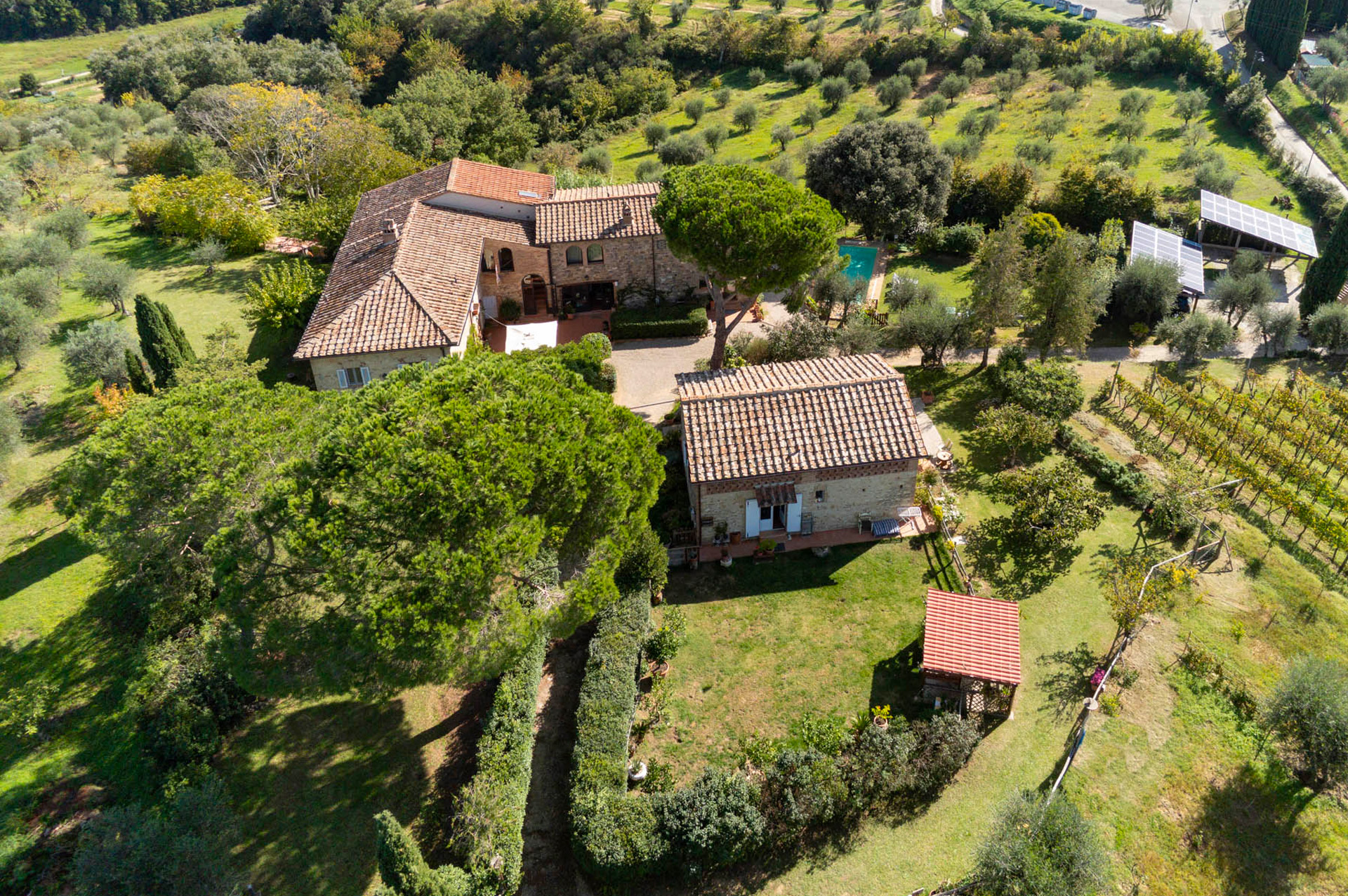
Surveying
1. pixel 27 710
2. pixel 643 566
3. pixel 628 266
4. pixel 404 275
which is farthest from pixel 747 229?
pixel 27 710

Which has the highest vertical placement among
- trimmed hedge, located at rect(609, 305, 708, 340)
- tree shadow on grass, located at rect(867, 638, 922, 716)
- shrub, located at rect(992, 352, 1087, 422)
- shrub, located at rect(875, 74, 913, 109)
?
shrub, located at rect(875, 74, 913, 109)

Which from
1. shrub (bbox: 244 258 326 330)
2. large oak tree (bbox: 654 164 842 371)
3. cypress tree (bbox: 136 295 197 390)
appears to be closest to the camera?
large oak tree (bbox: 654 164 842 371)

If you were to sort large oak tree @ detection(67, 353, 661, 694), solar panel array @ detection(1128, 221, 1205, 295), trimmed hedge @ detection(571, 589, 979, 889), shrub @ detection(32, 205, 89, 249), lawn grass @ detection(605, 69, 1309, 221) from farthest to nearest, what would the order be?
1. lawn grass @ detection(605, 69, 1309, 221)
2. shrub @ detection(32, 205, 89, 249)
3. solar panel array @ detection(1128, 221, 1205, 295)
4. trimmed hedge @ detection(571, 589, 979, 889)
5. large oak tree @ detection(67, 353, 661, 694)

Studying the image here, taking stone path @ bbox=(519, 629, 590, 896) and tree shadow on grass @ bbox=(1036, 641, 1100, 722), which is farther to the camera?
tree shadow on grass @ bbox=(1036, 641, 1100, 722)

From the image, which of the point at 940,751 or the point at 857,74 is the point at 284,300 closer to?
the point at 940,751

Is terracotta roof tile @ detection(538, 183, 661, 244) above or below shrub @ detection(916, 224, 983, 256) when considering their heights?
above

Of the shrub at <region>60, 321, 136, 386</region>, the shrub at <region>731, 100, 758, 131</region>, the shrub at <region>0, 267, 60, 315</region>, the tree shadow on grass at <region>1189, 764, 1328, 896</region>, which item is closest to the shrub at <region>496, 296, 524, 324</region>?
the shrub at <region>60, 321, 136, 386</region>

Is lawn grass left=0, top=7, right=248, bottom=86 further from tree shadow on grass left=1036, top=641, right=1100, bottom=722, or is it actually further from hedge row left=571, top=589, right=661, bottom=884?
tree shadow on grass left=1036, top=641, right=1100, bottom=722
